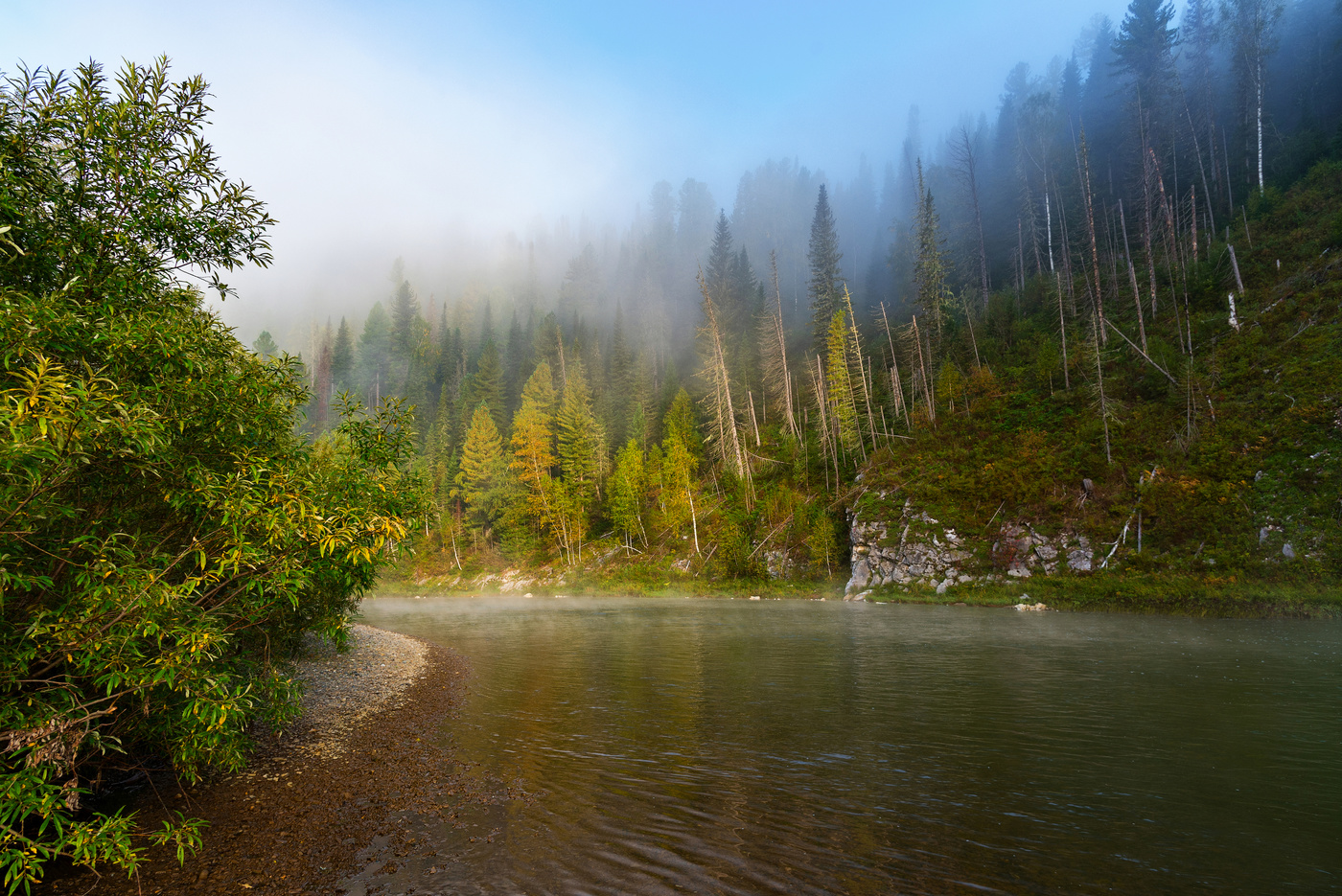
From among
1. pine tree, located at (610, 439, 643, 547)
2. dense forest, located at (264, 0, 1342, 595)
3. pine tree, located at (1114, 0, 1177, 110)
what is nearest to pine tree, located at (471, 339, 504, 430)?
dense forest, located at (264, 0, 1342, 595)

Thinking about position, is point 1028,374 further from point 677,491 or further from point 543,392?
point 543,392

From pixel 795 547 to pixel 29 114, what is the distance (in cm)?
4623

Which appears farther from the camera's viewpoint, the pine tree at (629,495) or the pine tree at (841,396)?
the pine tree at (629,495)

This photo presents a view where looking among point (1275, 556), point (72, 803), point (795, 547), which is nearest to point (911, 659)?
point (72, 803)

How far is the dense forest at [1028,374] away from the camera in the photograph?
1357 inches

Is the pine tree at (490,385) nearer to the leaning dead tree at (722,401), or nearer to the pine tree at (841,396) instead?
the leaning dead tree at (722,401)

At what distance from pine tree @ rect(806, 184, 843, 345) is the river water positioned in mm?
50835

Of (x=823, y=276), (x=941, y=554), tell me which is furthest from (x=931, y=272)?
(x=941, y=554)

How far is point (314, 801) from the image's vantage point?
856 centimetres

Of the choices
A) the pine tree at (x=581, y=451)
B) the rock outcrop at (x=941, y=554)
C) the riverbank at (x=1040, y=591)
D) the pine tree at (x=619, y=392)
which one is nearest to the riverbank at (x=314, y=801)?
the riverbank at (x=1040, y=591)

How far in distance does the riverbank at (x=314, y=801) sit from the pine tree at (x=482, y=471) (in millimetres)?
47594

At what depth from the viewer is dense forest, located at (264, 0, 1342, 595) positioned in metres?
34.5

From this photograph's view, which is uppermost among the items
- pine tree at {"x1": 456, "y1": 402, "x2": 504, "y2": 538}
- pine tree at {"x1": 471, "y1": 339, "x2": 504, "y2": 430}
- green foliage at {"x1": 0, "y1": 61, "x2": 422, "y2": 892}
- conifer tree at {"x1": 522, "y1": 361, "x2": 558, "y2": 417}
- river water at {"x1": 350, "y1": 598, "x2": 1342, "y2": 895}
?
pine tree at {"x1": 471, "y1": 339, "x2": 504, "y2": 430}

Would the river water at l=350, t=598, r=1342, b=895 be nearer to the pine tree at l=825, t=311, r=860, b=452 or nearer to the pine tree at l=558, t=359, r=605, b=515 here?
the pine tree at l=825, t=311, r=860, b=452
